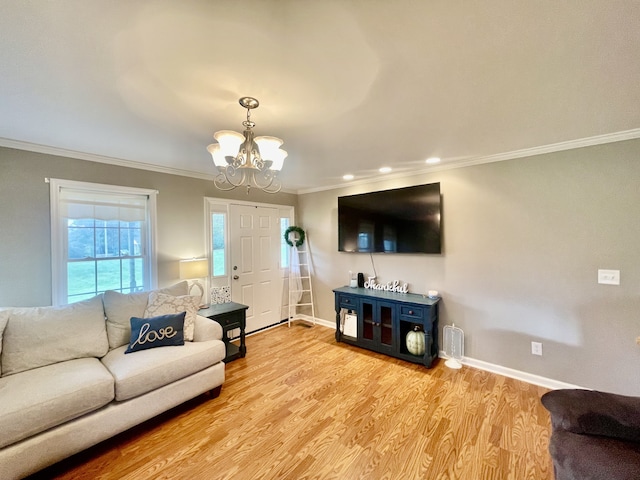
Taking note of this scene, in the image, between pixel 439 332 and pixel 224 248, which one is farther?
pixel 224 248

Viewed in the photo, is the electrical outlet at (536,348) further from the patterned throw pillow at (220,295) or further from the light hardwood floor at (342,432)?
the patterned throw pillow at (220,295)

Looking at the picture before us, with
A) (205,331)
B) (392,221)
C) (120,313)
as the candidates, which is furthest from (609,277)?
(120,313)

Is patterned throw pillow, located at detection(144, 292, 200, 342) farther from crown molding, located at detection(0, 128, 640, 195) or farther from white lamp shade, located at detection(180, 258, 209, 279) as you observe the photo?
crown molding, located at detection(0, 128, 640, 195)

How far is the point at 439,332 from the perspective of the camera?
323 centimetres

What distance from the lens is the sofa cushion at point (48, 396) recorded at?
150 cm

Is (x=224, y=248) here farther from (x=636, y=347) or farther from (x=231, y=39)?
(x=636, y=347)

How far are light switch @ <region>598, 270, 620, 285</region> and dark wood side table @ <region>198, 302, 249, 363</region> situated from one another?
3.69 meters

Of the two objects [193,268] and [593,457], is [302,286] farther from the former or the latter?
[593,457]

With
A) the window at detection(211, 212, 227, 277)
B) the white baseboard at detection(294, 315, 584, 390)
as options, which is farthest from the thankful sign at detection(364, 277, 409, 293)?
the window at detection(211, 212, 227, 277)

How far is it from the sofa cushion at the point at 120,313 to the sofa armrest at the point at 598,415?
3235 millimetres

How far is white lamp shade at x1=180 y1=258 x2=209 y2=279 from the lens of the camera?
10.2 ft

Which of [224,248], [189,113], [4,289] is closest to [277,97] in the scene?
[189,113]

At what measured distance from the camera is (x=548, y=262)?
256 centimetres

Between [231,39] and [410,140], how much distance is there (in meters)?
1.73
